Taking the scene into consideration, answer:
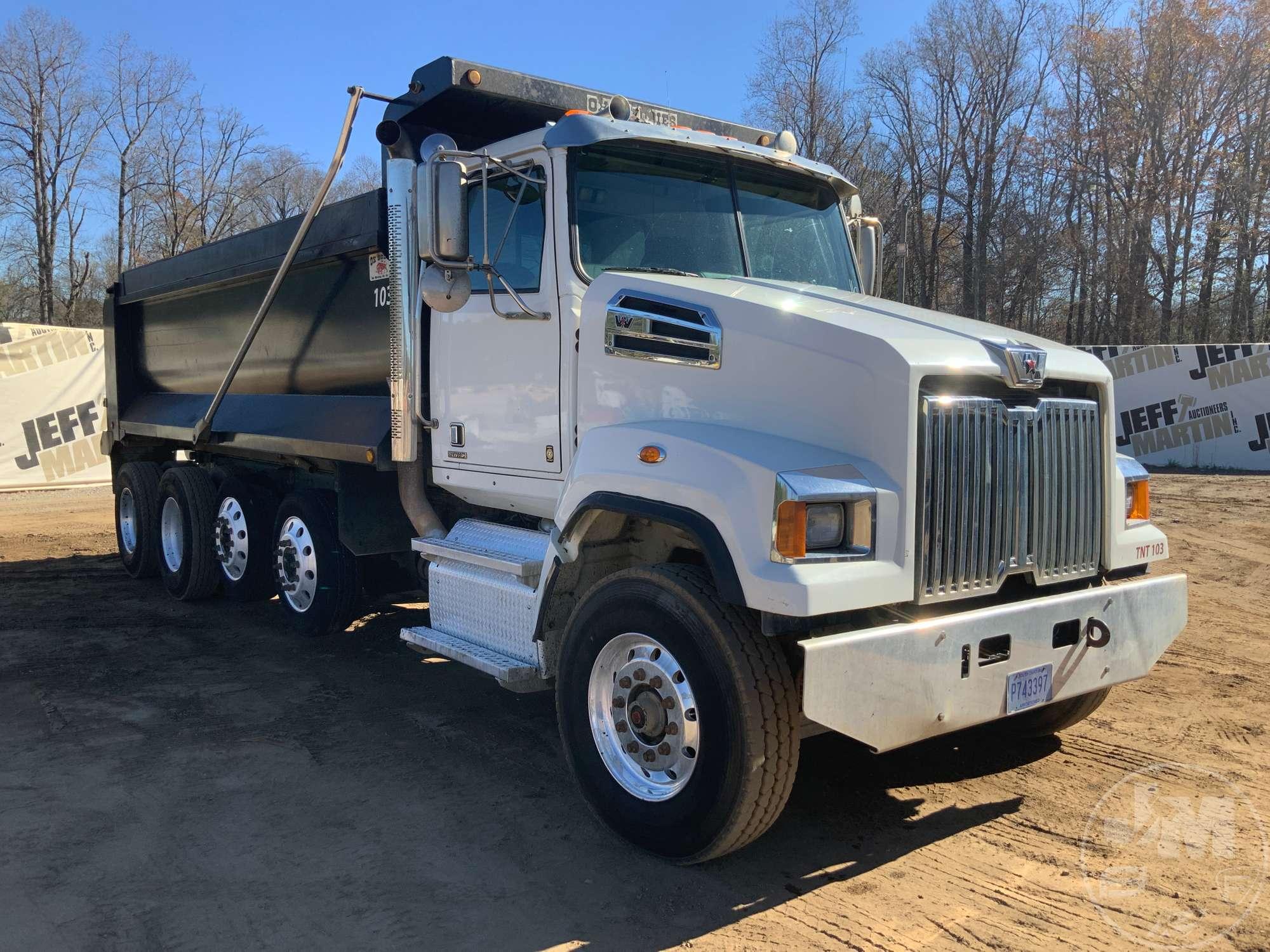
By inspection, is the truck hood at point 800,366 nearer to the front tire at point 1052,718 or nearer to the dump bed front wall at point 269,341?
the front tire at point 1052,718

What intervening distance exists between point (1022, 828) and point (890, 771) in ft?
2.46

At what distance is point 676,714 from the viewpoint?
140 inches

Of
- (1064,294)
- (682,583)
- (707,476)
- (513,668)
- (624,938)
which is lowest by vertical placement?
(624,938)

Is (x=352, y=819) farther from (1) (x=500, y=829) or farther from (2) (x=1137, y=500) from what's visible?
(2) (x=1137, y=500)

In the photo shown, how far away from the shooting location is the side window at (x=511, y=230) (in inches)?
179

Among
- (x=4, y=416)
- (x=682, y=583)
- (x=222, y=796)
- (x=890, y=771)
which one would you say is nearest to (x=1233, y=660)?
(x=890, y=771)

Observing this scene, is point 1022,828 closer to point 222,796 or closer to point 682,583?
point 682,583

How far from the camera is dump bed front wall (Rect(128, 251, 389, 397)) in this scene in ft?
19.7

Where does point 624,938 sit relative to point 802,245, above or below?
below

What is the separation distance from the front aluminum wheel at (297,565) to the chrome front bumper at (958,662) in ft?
14.8

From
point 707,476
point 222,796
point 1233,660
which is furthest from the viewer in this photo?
point 1233,660

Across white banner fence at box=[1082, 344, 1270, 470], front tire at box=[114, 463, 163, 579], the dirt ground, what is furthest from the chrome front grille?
white banner fence at box=[1082, 344, 1270, 470]

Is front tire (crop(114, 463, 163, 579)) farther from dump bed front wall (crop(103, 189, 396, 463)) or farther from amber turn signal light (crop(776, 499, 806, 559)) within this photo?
amber turn signal light (crop(776, 499, 806, 559))

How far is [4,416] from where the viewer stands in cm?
1530
